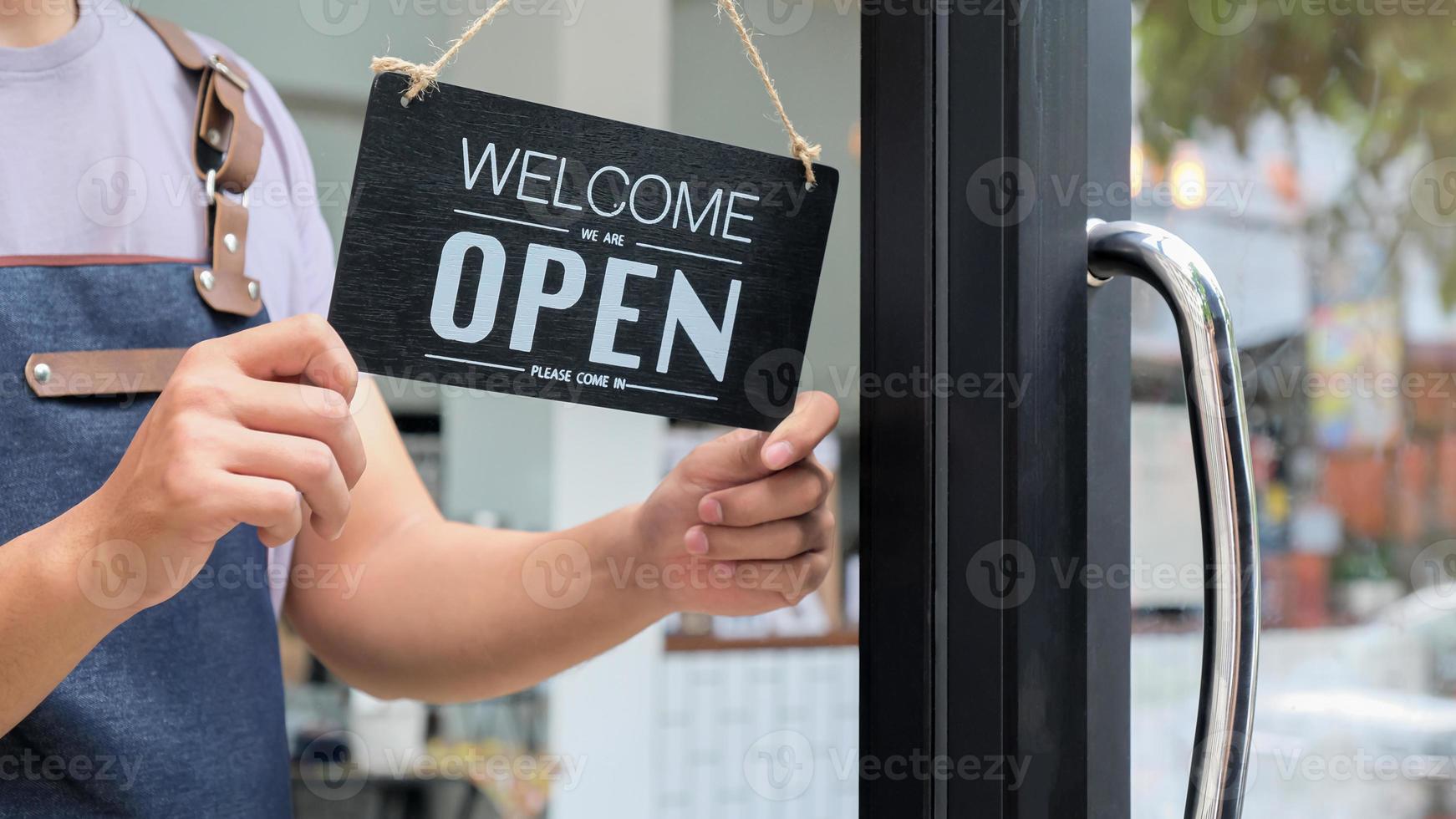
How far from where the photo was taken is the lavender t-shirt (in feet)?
2.67

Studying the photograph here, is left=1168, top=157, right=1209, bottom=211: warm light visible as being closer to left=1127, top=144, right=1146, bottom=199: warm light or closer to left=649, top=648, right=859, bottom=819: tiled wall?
left=1127, top=144, right=1146, bottom=199: warm light

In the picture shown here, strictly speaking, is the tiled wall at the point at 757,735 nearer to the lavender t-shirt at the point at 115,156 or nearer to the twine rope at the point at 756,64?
the twine rope at the point at 756,64

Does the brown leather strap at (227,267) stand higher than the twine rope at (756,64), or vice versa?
the twine rope at (756,64)

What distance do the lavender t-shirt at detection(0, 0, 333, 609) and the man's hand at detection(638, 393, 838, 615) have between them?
0.39 meters

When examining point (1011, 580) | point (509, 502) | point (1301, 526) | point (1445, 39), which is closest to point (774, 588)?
point (1011, 580)

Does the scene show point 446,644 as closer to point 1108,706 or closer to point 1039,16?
point 1108,706

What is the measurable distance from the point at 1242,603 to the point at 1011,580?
0.11 metres

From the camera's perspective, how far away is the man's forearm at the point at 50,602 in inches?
23.4

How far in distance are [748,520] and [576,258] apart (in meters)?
0.22

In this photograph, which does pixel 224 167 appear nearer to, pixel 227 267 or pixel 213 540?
pixel 227 267

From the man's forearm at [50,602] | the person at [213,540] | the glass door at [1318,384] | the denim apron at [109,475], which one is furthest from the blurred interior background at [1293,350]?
the man's forearm at [50,602]

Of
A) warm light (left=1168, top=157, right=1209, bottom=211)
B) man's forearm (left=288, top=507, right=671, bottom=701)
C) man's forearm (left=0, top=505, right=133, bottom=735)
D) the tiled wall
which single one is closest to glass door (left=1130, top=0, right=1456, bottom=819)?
warm light (left=1168, top=157, right=1209, bottom=211)

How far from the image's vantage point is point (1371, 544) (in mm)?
696

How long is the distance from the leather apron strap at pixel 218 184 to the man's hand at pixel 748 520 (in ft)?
1.17
